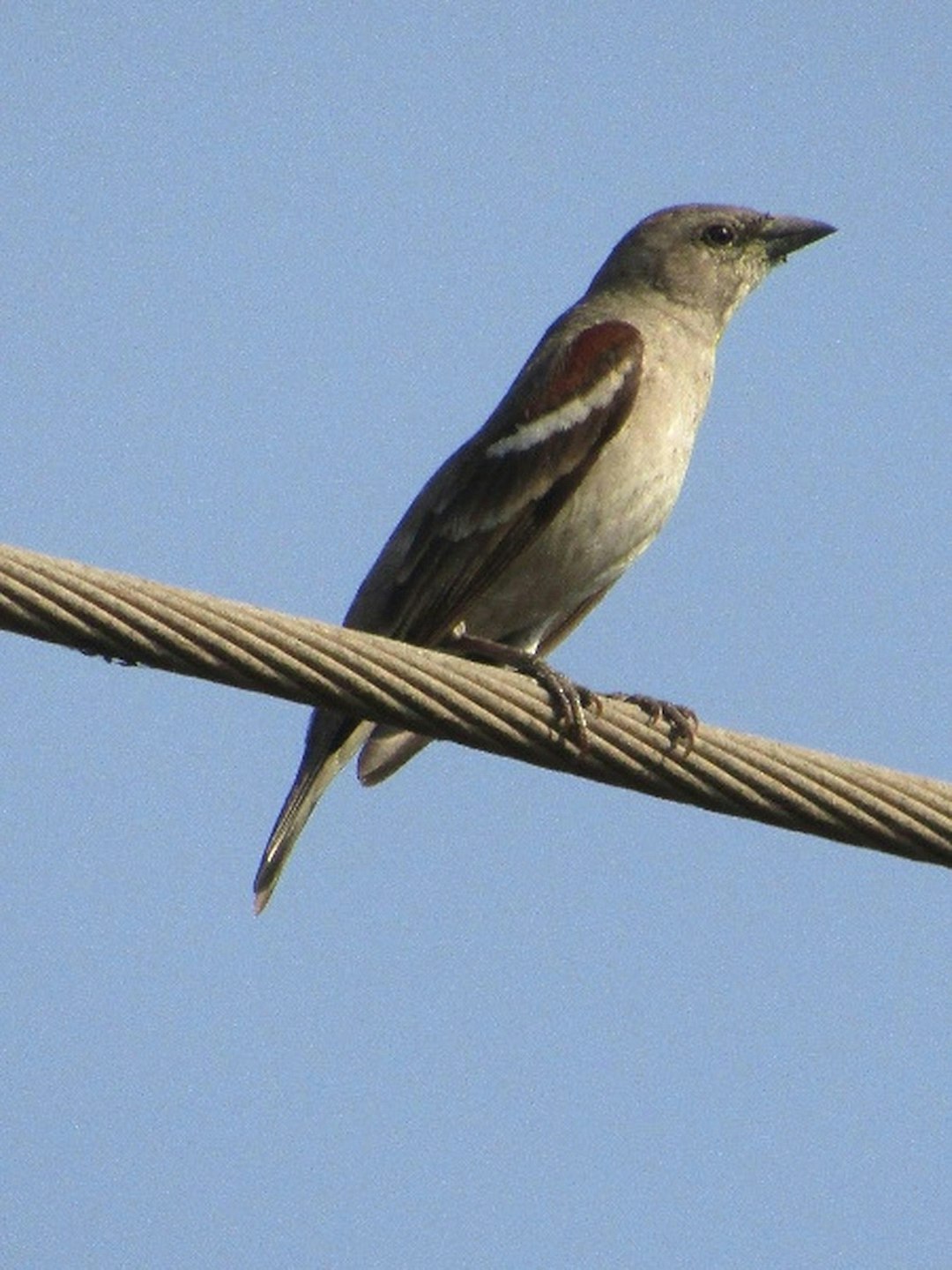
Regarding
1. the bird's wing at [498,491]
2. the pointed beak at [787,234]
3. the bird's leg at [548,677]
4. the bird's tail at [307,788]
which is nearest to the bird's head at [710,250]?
the pointed beak at [787,234]

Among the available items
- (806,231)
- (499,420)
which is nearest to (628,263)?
(806,231)

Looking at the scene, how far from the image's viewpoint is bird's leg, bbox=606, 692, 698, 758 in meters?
5.31

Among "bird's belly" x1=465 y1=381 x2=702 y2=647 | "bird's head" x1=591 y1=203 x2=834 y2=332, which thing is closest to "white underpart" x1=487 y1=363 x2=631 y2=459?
"bird's belly" x1=465 y1=381 x2=702 y2=647

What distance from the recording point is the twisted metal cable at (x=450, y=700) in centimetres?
485

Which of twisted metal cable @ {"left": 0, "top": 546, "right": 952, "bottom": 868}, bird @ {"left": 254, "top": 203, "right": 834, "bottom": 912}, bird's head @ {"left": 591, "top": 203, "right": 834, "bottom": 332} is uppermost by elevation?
bird's head @ {"left": 591, "top": 203, "right": 834, "bottom": 332}

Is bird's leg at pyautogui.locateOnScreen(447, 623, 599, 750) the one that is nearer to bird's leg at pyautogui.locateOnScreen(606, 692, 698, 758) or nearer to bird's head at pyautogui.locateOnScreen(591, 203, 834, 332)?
bird's leg at pyautogui.locateOnScreen(606, 692, 698, 758)

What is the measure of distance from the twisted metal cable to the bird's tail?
7.49 ft

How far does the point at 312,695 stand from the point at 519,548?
2922mm

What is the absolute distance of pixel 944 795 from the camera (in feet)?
17.3

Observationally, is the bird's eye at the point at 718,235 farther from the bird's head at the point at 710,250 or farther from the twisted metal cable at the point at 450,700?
the twisted metal cable at the point at 450,700

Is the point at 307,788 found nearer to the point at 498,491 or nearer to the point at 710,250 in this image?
the point at 498,491

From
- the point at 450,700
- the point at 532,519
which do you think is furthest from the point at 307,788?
the point at 450,700

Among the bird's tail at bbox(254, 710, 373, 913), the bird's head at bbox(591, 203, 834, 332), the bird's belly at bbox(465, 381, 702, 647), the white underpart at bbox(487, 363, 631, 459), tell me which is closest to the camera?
the bird's tail at bbox(254, 710, 373, 913)

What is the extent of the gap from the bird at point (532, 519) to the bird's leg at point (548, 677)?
2 cm
